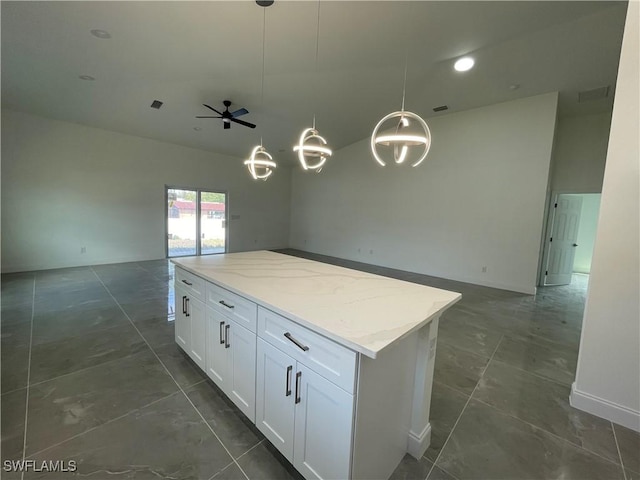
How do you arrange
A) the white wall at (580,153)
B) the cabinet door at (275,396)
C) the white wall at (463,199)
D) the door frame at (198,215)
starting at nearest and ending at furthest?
1. the cabinet door at (275,396)
2. the white wall at (463,199)
3. the white wall at (580,153)
4. the door frame at (198,215)

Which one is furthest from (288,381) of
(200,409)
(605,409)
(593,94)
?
(593,94)

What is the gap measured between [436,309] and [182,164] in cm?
734

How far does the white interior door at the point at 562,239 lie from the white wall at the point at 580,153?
38cm

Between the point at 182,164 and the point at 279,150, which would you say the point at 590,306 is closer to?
the point at 279,150

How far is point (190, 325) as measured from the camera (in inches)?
90.7

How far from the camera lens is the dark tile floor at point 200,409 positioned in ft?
4.96

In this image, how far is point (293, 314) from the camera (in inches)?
50.7

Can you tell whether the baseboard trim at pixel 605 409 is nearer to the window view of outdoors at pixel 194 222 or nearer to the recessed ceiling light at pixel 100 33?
the recessed ceiling light at pixel 100 33

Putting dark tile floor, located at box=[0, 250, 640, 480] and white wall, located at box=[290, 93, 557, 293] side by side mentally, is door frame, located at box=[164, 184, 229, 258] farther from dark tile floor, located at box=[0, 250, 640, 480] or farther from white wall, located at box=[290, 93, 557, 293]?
dark tile floor, located at box=[0, 250, 640, 480]

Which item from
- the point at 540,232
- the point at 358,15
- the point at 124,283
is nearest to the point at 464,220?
the point at 540,232

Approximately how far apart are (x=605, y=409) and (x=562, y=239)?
5.31 meters

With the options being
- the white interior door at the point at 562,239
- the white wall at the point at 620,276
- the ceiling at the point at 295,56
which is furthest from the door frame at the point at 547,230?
the white wall at the point at 620,276

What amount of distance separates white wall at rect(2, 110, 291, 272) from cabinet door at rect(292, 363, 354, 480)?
22.0ft

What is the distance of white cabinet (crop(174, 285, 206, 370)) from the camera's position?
7.03 ft
